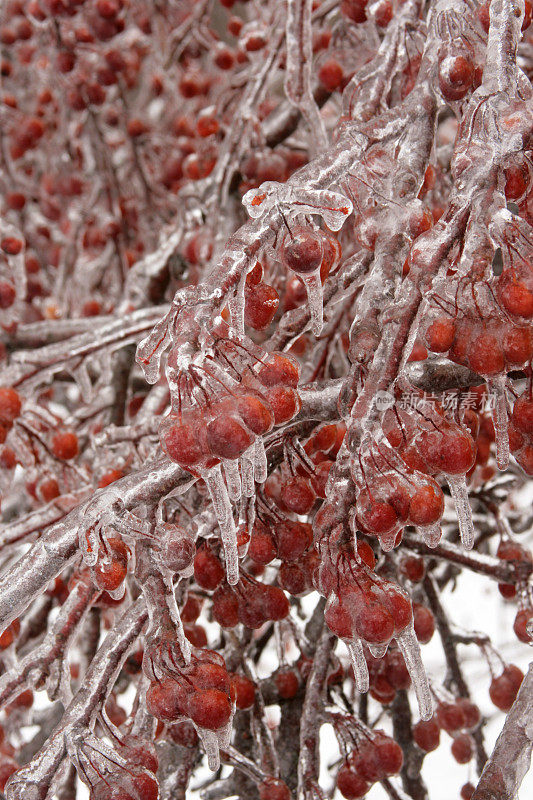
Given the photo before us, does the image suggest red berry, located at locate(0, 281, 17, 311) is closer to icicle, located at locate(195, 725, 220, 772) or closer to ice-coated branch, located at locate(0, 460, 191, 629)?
ice-coated branch, located at locate(0, 460, 191, 629)

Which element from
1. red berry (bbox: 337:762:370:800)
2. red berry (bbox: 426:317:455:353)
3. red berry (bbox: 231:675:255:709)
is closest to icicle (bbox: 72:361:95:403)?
red berry (bbox: 231:675:255:709)

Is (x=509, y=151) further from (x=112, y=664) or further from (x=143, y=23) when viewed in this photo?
(x=143, y=23)

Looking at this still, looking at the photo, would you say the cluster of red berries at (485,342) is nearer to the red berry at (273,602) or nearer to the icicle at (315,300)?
the icicle at (315,300)

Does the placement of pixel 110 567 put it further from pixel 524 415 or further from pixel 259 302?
pixel 524 415

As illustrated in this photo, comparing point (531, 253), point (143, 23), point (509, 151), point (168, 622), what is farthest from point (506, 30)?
point (143, 23)

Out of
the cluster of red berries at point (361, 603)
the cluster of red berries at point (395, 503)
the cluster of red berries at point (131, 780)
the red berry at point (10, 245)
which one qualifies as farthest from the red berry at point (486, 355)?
the red berry at point (10, 245)

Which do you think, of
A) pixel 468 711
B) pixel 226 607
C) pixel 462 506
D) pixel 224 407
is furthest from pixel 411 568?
pixel 224 407
